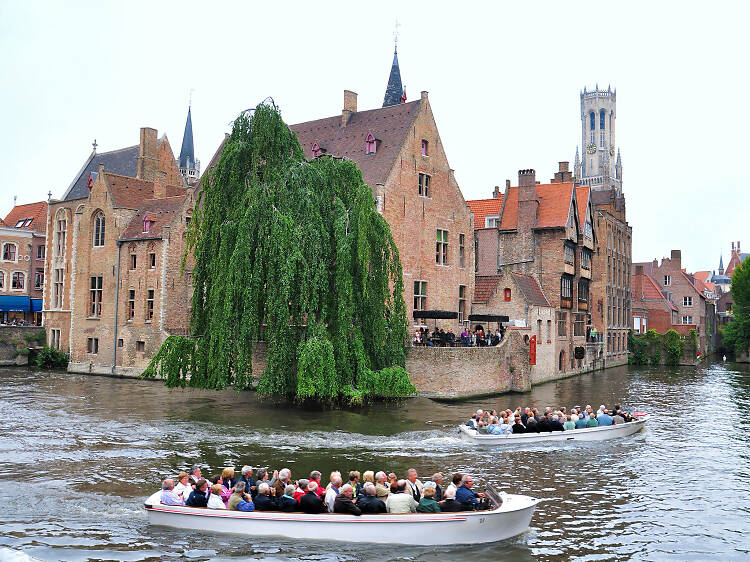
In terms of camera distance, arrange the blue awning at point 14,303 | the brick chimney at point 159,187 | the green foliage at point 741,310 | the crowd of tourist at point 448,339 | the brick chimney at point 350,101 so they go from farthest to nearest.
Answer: the green foliage at point 741,310 < the blue awning at point 14,303 < the brick chimney at point 159,187 < the brick chimney at point 350,101 < the crowd of tourist at point 448,339

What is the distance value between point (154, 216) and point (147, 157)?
8.46m

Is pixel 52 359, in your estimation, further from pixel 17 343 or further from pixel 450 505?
pixel 450 505

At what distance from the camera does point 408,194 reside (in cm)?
3766

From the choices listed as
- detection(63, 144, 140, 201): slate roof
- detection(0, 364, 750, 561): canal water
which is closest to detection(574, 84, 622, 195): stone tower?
detection(63, 144, 140, 201): slate roof

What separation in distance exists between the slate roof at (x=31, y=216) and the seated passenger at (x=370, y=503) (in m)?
52.3

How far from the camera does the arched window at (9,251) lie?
181ft

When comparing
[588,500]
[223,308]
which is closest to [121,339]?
[223,308]

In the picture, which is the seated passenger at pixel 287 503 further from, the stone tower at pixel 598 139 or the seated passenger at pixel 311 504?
the stone tower at pixel 598 139

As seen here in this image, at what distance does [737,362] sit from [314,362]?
5372 centimetres

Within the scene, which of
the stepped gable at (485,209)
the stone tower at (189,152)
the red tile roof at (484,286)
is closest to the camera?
the red tile roof at (484,286)

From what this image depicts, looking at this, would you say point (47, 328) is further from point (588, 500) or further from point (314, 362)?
point (588, 500)

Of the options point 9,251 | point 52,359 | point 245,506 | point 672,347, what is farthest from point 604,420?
point 9,251

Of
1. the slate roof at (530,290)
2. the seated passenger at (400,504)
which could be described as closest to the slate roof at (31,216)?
the slate roof at (530,290)

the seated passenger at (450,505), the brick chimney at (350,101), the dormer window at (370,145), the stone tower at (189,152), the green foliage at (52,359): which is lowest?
the seated passenger at (450,505)
